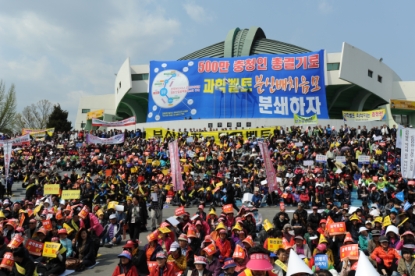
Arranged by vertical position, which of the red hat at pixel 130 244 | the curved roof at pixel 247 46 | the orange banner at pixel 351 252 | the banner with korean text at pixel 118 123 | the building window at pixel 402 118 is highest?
the curved roof at pixel 247 46

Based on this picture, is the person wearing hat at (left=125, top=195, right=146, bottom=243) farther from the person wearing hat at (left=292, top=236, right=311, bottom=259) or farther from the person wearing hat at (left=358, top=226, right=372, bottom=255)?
the person wearing hat at (left=358, top=226, right=372, bottom=255)

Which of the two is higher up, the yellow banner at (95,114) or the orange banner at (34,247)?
the yellow banner at (95,114)

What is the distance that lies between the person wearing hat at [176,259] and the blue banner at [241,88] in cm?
2973

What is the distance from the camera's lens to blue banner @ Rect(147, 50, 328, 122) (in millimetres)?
35781

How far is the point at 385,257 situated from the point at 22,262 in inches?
247

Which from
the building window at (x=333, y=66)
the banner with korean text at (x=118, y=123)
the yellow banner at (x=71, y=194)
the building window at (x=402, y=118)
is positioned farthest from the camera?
the building window at (x=402, y=118)

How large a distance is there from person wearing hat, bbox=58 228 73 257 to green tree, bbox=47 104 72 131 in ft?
154

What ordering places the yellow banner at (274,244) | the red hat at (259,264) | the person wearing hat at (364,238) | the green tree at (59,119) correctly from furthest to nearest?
the green tree at (59,119) → the person wearing hat at (364,238) → the yellow banner at (274,244) → the red hat at (259,264)

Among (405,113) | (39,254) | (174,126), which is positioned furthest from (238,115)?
(39,254)

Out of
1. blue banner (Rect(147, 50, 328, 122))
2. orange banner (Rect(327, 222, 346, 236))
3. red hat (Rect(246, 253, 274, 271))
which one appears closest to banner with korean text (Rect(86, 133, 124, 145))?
blue banner (Rect(147, 50, 328, 122))

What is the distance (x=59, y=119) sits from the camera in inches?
2116

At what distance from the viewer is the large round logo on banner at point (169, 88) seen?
124 feet

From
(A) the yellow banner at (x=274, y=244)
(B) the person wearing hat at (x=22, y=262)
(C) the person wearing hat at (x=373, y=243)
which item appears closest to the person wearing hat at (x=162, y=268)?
(A) the yellow banner at (x=274, y=244)

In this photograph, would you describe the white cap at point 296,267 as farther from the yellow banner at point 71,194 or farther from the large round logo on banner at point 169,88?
the large round logo on banner at point 169,88
